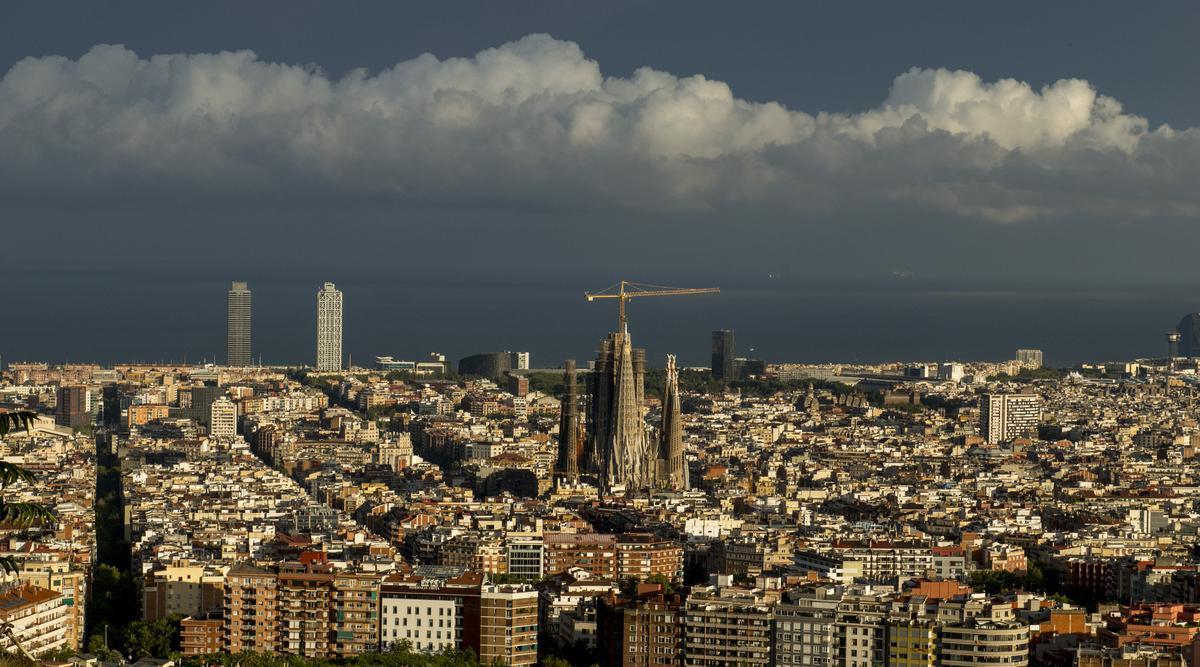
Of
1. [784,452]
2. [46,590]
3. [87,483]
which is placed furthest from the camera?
[784,452]

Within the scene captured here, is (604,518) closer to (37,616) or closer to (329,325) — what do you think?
(37,616)

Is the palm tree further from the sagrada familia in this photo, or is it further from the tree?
the sagrada familia

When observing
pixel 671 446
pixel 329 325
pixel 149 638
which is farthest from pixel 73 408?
pixel 149 638

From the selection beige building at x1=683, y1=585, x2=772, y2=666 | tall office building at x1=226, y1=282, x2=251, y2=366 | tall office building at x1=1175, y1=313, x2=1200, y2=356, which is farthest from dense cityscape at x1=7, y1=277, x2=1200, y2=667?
tall office building at x1=1175, y1=313, x2=1200, y2=356

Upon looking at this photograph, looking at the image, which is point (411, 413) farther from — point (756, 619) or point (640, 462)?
point (756, 619)

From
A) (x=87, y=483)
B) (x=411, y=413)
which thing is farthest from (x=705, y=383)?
(x=87, y=483)

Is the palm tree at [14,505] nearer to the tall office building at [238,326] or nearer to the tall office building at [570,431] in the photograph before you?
the tall office building at [570,431]
